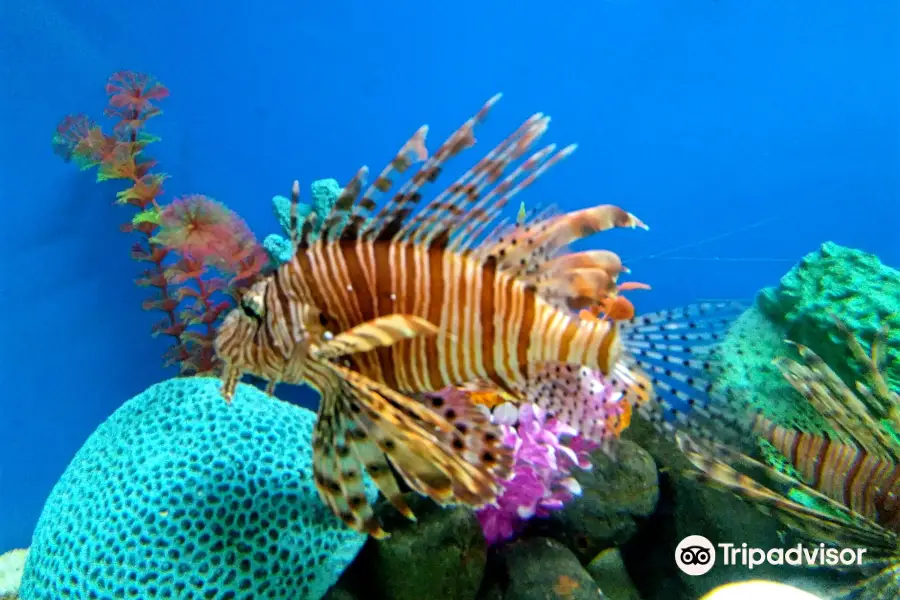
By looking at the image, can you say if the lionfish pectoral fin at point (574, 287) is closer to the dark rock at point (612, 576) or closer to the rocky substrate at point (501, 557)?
the rocky substrate at point (501, 557)

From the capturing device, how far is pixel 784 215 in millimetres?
3445

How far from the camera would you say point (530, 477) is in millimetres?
2336

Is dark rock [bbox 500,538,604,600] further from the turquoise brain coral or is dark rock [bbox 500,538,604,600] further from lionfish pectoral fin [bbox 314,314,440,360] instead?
lionfish pectoral fin [bbox 314,314,440,360]

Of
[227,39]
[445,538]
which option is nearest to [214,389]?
[445,538]

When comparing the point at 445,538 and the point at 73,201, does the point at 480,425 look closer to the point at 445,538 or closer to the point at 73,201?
the point at 445,538

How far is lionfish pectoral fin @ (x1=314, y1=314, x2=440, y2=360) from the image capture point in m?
1.22

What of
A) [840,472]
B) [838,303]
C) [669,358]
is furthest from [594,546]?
[838,303]

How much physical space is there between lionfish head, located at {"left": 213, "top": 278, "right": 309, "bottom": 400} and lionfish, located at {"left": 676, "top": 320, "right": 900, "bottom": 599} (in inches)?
41.5

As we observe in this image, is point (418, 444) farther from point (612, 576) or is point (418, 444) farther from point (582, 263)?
point (612, 576)

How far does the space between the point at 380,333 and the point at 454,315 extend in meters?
0.33

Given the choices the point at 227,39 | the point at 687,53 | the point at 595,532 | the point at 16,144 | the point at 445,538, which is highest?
the point at 687,53

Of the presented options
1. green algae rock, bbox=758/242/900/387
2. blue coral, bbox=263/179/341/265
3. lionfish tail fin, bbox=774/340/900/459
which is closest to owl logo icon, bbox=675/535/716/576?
lionfish tail fin, bbox=774/340/900/459

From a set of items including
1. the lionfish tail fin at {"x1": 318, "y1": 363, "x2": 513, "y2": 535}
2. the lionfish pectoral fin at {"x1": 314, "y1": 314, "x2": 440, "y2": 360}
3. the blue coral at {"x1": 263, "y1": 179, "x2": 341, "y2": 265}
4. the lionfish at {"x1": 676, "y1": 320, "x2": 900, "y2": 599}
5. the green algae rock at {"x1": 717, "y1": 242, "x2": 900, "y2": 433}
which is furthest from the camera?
the blue coral at {"x1": 263, "y1": 179, "x2": 341, "y2": 265}

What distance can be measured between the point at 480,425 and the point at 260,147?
2431 mm
